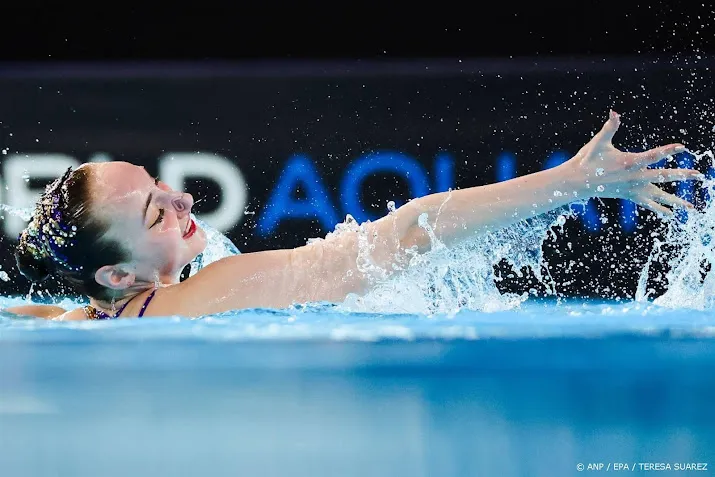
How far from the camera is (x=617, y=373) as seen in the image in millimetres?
1272

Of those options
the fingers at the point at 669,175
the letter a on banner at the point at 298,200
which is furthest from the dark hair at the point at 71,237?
the letter a on banner at the point at 298,200

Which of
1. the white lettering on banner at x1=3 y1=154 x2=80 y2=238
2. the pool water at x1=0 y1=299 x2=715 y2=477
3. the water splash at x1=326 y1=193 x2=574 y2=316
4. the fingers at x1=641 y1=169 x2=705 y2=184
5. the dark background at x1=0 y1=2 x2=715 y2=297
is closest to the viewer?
the pool water at x1=0 y1=299 x2=715 y2=477

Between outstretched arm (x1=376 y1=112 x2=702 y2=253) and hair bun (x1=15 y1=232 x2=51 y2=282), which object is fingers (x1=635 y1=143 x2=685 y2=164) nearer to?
outstretched arm (x1=376 y1=112 x2=702 y2=253)

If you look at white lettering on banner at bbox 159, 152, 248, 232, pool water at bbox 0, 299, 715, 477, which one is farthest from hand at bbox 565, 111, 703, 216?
white lettering on banner at bbox 159, 152, 248, 232

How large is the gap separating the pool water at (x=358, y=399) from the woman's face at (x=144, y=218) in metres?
0.57

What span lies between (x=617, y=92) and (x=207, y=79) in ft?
5.68

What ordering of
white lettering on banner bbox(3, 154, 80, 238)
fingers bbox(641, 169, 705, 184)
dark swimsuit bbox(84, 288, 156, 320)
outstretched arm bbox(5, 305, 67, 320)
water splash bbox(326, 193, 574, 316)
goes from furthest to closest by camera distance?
white lettering on banner bbox(3, 154, 80, 238) → outstretched arm bbox(5, 305, 67, 320) → dark swimsuit bbox(84, 288, 156, 320) → water splash bbox(326, 193, 574, 316) → fingers bbox(641, 169, 705, 184)

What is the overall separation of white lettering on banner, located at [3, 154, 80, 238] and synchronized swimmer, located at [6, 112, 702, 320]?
2011mm

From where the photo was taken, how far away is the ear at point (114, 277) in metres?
1.96

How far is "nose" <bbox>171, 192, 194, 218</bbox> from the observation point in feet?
6.45

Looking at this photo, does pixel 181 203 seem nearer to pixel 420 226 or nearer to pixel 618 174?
pixel 420 226

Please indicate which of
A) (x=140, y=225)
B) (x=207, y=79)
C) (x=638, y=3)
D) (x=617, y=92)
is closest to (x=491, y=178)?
(x=617, y=92)

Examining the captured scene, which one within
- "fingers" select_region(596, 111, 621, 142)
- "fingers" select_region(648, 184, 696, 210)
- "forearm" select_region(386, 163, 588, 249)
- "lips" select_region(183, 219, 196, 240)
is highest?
"fingers" select_region(596, 111, 621, 142)

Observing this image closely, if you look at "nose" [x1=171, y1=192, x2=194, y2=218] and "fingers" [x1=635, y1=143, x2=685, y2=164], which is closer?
"fingers" [x1=635, y1=143, x2=685, y2=164]
